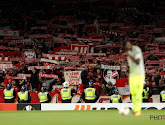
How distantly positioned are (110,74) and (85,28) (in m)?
7.47

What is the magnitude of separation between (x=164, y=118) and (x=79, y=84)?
→ 8034 millimetres

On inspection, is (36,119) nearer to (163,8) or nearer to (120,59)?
(120,59)

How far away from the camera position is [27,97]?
21.4 metres

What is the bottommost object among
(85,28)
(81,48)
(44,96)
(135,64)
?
(44,96)

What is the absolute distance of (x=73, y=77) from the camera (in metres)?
22.9

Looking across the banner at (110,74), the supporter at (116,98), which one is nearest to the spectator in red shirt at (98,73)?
the banner at (110,74)

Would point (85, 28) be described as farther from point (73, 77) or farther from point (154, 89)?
point (154, 89)

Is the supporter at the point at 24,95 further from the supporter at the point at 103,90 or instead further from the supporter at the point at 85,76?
the supporter at the point at 103,90

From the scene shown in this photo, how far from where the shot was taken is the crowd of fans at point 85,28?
22.6m

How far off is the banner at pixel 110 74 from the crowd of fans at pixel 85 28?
0.24 metres

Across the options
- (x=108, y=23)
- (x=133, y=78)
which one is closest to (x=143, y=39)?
(x=108, y=23)

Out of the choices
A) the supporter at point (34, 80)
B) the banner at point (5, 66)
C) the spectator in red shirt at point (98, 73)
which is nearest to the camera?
the supporter at point (34, 80)

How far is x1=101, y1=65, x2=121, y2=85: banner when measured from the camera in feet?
75.2

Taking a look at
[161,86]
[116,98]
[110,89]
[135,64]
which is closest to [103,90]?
[110,89]
